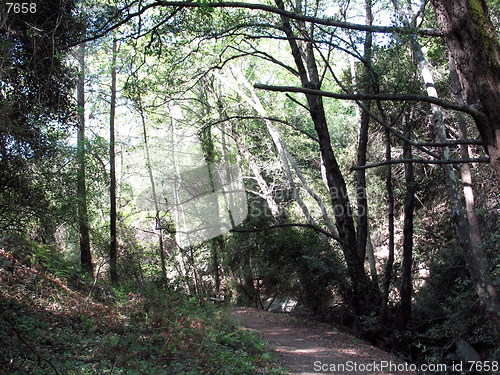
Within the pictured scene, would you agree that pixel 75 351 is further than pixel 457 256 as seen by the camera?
No

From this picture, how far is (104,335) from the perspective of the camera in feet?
21.9

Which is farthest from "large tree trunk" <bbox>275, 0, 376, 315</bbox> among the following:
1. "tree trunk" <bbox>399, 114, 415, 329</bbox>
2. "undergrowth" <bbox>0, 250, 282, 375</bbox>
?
"undergrowth" <bbox>0, 250, 282, 375</bbox>

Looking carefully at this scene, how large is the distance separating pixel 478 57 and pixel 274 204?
14.4 meters

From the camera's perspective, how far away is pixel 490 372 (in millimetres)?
7945

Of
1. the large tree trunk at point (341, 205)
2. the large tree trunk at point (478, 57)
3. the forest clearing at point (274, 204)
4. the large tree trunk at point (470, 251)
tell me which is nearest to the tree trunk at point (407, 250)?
the forest clearing at point (274, 204)

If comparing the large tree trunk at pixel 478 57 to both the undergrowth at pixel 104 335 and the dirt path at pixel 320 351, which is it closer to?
the undergrowth at pixel 104 335

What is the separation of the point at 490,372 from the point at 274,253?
670cm

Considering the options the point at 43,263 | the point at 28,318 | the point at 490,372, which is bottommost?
the point at 490,372

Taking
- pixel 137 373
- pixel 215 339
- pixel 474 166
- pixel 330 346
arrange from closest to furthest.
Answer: pixel 137 373
pixel 215 339
pixel 330 346
pixel 474 166

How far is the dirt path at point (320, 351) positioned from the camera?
7551 mm

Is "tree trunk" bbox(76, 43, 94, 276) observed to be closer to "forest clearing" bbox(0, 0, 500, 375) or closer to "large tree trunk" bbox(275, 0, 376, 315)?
"forest clearing" bbox(0, 0, 500, 375)

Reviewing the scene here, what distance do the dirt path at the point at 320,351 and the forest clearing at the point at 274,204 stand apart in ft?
0.21

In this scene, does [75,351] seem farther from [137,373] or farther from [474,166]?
[474,166]

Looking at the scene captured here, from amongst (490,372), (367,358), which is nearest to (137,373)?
(367,358)
